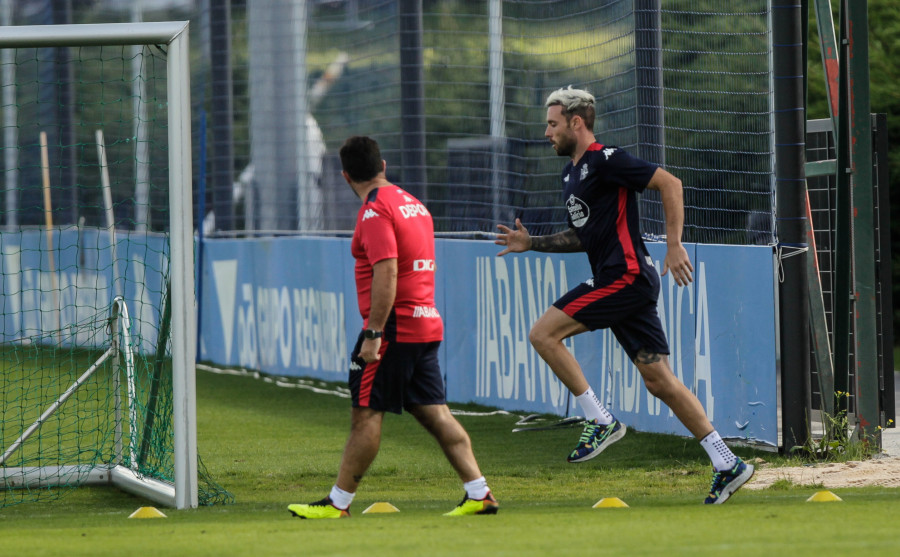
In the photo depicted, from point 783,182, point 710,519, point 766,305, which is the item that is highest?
point 783,182

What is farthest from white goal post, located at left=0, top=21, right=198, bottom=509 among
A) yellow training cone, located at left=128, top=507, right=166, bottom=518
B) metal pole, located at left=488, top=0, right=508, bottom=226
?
metal pole, located at left=488, top=0, right=508, bottom=226

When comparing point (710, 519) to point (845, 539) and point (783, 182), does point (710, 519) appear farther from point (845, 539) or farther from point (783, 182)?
point (783, 182)

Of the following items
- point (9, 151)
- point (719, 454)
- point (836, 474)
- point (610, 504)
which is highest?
point (9, 151)

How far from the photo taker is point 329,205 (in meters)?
16.8

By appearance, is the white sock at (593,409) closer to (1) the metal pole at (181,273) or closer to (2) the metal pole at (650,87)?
(1) the metal pole at (181,273)

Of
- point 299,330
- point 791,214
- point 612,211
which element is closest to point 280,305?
point 299,330

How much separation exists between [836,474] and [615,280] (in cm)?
224

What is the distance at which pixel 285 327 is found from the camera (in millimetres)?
A: 17094

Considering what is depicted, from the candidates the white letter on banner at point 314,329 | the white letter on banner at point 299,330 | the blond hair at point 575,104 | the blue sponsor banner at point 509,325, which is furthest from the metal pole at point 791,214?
the white letter on banner at point 299,330

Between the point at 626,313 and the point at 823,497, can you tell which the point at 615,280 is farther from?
the point at 823,497

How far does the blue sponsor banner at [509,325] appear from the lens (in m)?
9.78

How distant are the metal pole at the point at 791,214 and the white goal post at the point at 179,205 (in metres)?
3.84

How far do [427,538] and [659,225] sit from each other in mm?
5314

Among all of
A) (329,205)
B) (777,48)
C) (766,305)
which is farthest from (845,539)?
(329,205)
